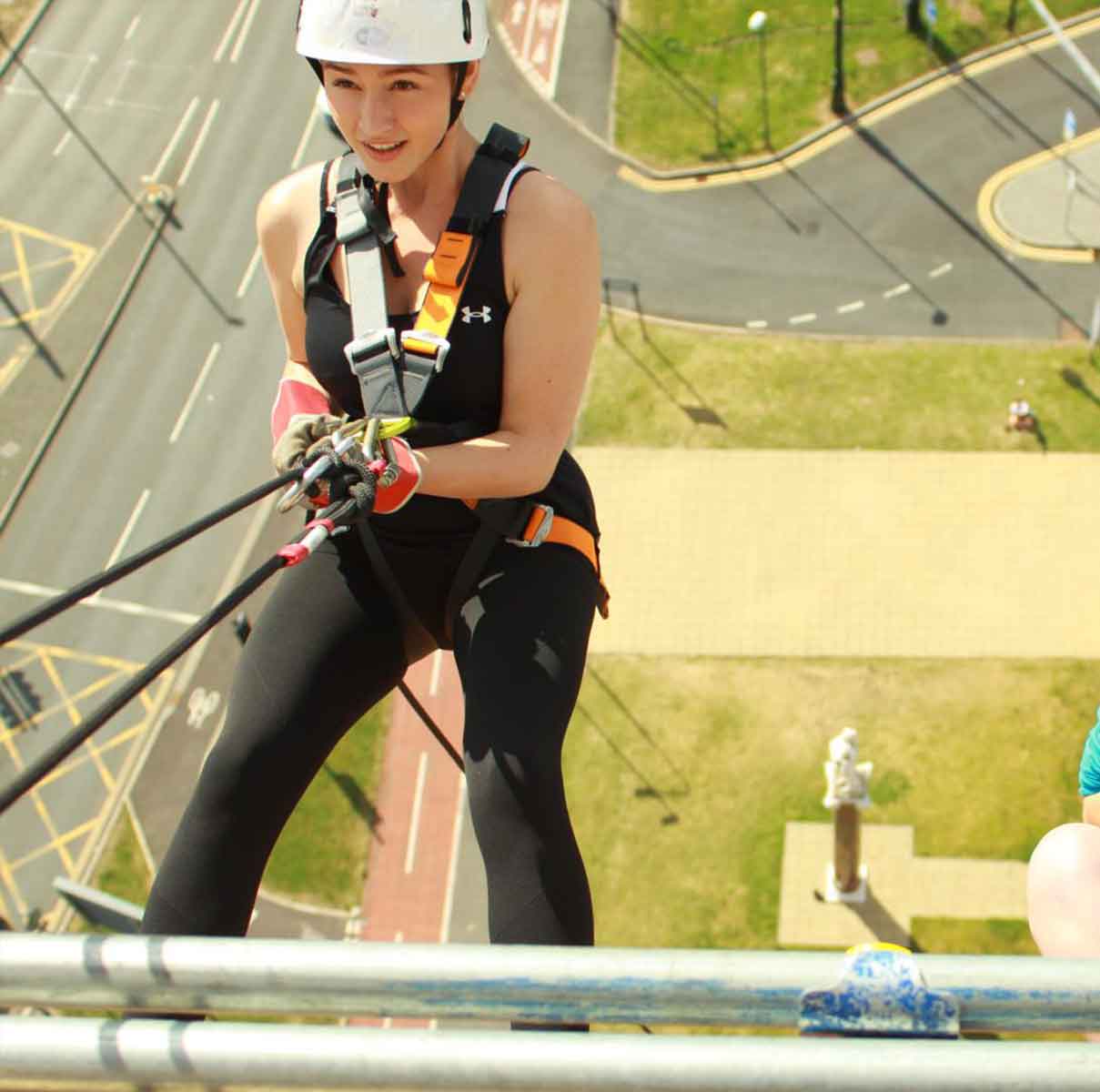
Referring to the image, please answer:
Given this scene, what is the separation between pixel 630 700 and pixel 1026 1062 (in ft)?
77.0

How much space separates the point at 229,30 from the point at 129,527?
15.7 m

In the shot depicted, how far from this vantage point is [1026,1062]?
8.04ft

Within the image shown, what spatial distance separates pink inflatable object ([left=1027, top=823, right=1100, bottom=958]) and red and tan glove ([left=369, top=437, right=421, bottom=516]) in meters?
2.71

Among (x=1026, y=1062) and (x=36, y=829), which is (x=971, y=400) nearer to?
(x=36, y=829)

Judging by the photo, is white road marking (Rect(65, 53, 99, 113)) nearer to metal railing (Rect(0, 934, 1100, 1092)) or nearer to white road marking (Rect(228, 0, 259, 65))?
white road marking (Rect(228, 0, 259, 65))

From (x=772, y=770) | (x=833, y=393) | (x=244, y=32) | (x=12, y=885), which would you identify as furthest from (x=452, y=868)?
(x=244, y=32)

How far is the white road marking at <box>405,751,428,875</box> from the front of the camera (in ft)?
83.5

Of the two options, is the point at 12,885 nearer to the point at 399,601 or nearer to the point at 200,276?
the point at 200,276

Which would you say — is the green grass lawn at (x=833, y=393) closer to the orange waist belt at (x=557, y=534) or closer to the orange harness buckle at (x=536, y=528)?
the orange waist belt at (x=557, y=534)

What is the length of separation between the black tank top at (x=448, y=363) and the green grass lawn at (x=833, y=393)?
2283 centimetres

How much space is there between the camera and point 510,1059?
8.25 ft

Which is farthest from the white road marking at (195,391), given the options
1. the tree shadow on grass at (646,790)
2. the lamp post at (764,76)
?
the lamp post at (764,76)

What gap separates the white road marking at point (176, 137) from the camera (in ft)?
118

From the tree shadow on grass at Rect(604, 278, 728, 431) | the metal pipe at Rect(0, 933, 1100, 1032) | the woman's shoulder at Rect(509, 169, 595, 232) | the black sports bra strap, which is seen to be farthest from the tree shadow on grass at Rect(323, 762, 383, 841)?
the metal pipe at Rect(0, 933, 1100, 1032)
